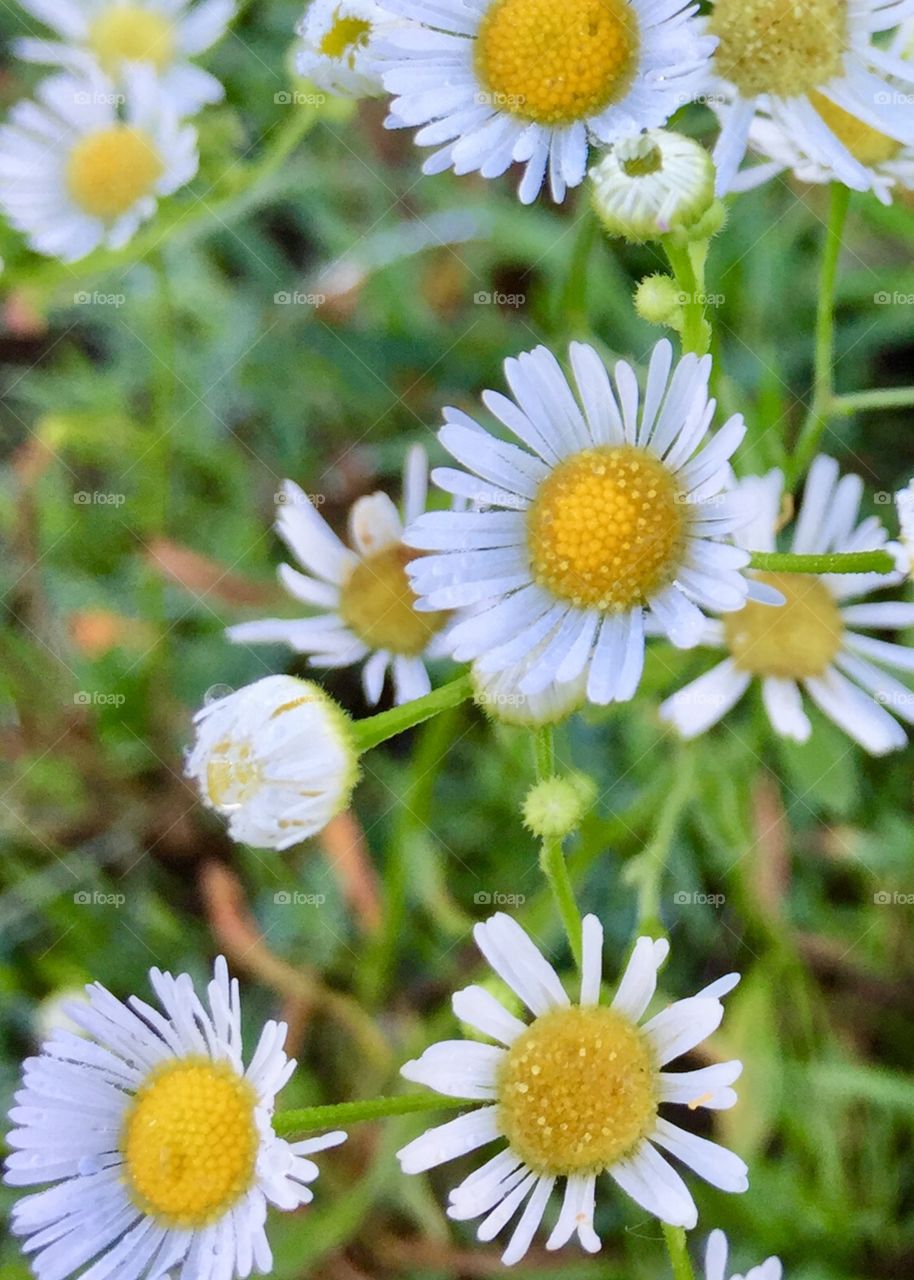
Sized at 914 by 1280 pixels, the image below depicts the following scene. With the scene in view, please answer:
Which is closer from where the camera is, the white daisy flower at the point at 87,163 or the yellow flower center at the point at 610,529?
the yellow flower center at the point at 610,529

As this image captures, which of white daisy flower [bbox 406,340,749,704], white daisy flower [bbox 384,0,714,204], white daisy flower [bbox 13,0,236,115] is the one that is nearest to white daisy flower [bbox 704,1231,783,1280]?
white daisy flower [bbox 406,340,749,704]

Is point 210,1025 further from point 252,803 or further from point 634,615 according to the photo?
point 634,615

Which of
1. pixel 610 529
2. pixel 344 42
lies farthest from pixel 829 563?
pixel 344 42

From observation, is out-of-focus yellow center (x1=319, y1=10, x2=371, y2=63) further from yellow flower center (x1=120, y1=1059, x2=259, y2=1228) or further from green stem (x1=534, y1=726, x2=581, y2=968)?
yellow flower center (x1=120, y1=1059, x2=259, y2=1228)

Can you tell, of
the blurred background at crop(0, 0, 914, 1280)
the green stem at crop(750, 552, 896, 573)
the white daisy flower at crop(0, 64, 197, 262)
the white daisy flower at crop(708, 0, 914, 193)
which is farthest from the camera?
the white daisy flower at crop(0, 64, 197, 262)

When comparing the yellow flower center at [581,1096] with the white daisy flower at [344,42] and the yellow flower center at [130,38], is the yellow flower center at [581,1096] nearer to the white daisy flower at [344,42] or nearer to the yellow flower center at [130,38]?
the white daisy flower at [344,42]

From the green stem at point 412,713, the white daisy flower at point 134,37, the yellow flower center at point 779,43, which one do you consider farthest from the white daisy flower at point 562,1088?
the white daisy flower at point 134,37

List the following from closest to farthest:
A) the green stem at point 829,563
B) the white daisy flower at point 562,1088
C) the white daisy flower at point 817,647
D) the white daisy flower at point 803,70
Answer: the green stem at point 829,563 → the white daisy flower at point 562,1088 → the white daisy flower at point 803,70 → the white daisy flower at point 817,647
